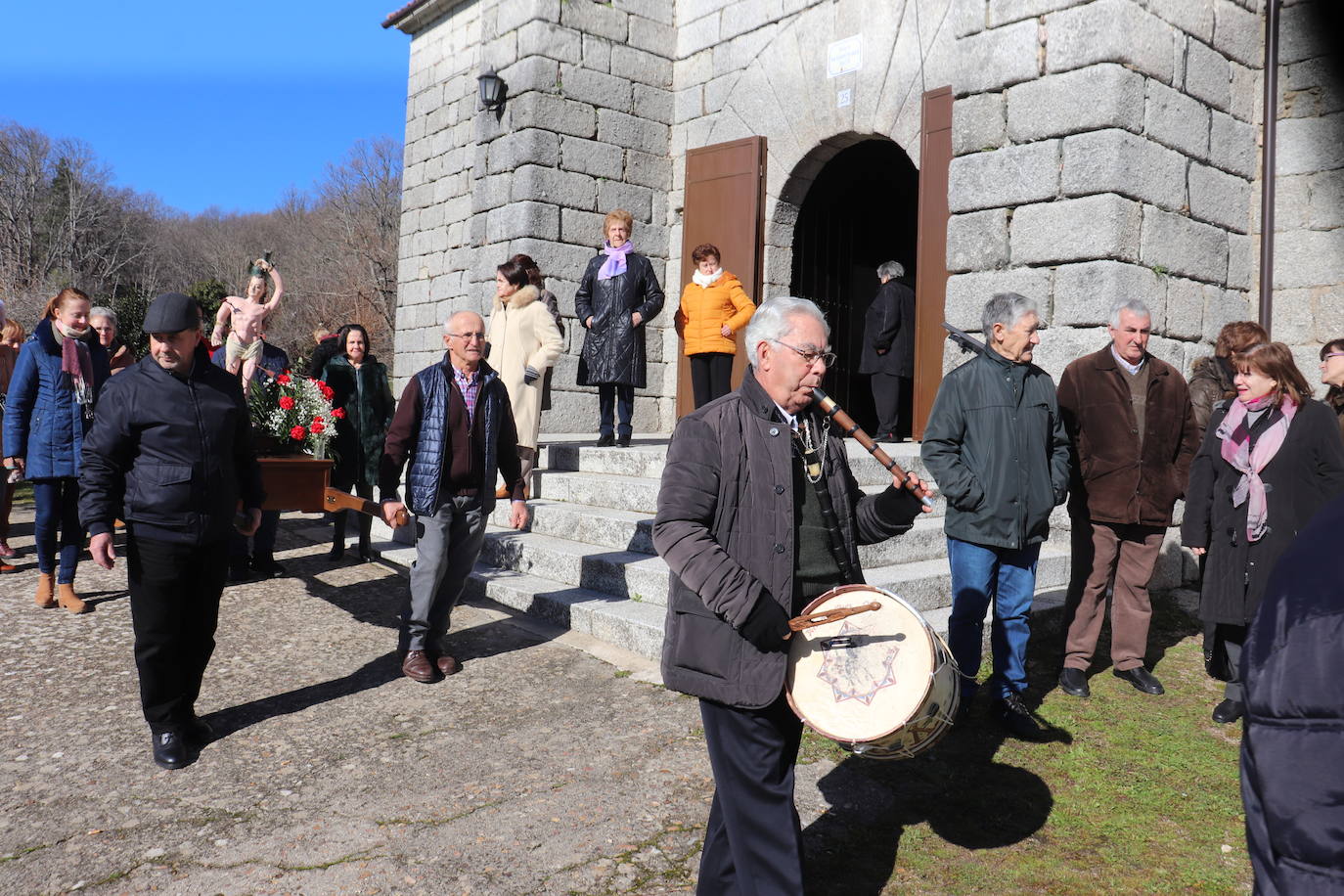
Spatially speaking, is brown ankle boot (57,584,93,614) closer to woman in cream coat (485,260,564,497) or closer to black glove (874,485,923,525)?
woman in cream coat (485,260,564,497)

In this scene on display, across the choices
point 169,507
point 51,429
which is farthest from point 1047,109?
point 51,429

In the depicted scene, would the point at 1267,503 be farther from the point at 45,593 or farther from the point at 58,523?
the point at 58,523

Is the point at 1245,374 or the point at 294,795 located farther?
the point at 1245,374

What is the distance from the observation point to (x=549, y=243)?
988cm

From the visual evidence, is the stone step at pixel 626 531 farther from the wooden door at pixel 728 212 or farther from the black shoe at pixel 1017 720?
the wooden door at pixel 728 212

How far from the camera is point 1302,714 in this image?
1.05 meters

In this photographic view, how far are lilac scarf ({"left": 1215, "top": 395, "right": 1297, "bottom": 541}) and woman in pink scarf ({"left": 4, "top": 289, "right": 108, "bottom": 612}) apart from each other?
632cm

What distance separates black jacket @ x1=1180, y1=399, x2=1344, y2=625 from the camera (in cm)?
421

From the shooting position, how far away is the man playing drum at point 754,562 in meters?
2.41

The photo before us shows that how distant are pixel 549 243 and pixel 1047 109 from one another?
16.3 feet

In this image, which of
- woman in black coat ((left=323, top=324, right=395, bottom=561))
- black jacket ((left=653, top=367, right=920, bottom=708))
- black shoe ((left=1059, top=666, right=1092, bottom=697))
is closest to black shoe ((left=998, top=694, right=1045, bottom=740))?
black shoe ((left=1059, top=666, right=1092, bottom=697))

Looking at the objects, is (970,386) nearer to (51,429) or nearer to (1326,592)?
(1326,592)

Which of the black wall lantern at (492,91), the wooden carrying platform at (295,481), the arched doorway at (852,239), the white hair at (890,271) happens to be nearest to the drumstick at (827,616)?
the wooden carrying platform at (295,481)

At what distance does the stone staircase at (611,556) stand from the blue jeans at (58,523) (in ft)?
6.61
